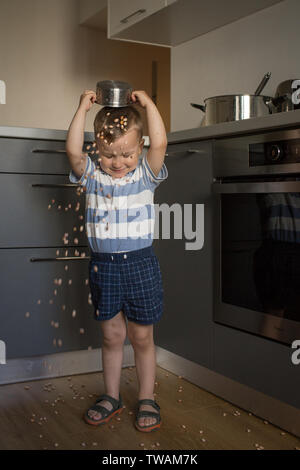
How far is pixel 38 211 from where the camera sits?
6.88 feet

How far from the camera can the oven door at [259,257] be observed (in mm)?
1658

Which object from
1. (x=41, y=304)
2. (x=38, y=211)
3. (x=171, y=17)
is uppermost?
(x=171, y=17)

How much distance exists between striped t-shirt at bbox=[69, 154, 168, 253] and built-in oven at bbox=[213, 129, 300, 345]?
0.85 ft

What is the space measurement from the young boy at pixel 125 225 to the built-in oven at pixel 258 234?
251mm

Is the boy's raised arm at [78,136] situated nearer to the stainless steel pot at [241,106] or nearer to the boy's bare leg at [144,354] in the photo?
the boy's bare leg at [144,354]

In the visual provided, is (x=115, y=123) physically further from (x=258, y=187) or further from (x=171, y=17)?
(x=171, y=17)

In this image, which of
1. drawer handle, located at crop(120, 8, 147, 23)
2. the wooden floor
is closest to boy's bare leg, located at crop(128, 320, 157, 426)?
the wooden floor

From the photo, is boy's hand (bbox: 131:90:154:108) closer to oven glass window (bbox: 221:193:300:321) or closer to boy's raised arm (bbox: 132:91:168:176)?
boy's raised arm (bbox: 132:91:168:176)

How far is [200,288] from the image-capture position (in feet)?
6.71

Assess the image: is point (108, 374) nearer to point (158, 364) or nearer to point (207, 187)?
point (158, 364)

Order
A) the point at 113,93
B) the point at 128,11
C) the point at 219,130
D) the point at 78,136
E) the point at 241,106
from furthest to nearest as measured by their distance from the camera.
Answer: the point at 128,11
the point at 241,106
the point at 219,130
the point at 78,136
the point at 113,93

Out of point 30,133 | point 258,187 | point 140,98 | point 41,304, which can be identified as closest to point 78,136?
point 140,98

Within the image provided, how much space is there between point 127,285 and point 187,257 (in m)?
0.41

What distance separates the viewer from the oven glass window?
5.45 feet
